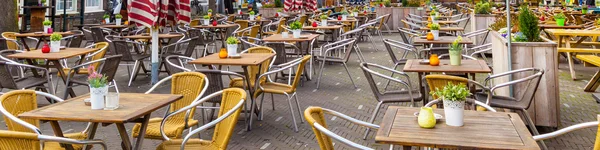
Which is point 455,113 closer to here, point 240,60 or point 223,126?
point 223,126

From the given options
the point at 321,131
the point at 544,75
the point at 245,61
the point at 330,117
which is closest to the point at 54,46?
the point at 245,61

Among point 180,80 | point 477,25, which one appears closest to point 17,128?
point 180,80

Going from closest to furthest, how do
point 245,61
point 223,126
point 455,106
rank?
point 455,106, point 223,126, point 245,61

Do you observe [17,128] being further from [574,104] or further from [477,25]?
[477,25]

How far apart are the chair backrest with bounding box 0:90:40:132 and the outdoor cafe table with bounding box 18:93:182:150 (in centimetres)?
16

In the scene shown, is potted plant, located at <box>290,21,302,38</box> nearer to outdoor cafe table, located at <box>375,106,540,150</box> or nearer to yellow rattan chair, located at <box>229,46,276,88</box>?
yellow rattan chair, located at <box>229,46,276,88</box>

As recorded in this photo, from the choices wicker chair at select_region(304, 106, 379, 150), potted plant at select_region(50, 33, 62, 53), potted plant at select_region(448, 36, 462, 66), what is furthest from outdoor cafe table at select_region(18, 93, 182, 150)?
potted plant at select_region(50, 33, 62, 53)

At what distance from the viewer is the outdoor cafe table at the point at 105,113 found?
3.21 m

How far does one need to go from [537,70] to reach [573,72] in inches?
170

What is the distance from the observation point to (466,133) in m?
2.82

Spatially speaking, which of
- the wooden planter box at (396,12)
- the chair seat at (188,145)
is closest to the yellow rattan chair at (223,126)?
the chair seat at (188,145)

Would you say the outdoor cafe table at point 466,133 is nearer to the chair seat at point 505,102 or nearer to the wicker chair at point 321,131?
the wicker chair at point 321,131

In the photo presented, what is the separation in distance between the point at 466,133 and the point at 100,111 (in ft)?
6.40

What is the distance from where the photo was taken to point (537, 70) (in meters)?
4.95
